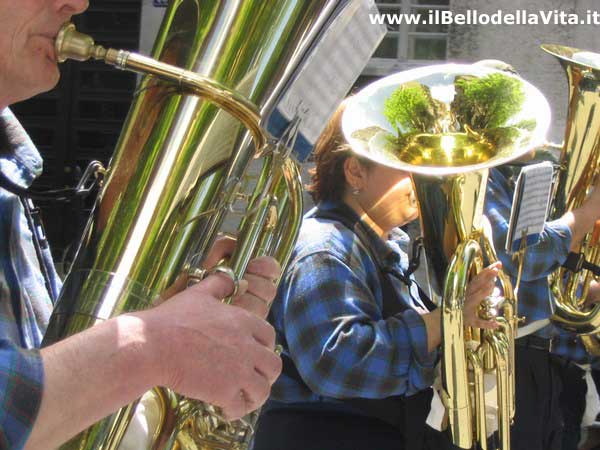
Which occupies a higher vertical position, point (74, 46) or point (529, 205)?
point (74, 46)

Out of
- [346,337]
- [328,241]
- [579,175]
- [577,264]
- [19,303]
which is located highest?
[19,303]

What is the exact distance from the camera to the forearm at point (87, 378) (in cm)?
109

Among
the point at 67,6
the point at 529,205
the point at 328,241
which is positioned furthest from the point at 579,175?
the point at 67,6

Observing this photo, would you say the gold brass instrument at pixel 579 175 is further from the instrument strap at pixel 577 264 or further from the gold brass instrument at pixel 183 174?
the gold brass instrument at pixel 183 174

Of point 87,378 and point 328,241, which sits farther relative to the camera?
point 328,241

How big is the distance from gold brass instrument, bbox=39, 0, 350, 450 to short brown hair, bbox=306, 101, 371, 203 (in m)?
1.02

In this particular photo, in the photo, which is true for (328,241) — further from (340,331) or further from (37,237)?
(37,237)

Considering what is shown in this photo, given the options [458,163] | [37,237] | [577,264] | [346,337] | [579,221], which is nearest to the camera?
[37,237]

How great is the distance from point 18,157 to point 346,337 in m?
0.94

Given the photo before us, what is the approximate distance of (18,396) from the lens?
1067mm

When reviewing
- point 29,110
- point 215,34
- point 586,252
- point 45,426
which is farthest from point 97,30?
point 45,426

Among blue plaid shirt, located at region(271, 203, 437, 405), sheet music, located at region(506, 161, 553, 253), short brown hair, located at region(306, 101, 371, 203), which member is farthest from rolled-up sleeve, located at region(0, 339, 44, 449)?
sheet music, located at region(506, 161, 553, 253)

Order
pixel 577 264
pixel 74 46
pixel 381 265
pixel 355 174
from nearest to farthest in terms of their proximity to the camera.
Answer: pixel 74 46 → pixel 381 265 → pixel 355 174 → pixel 577 264

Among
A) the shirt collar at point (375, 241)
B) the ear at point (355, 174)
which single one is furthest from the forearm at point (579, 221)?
the ear at point (355, 174)
